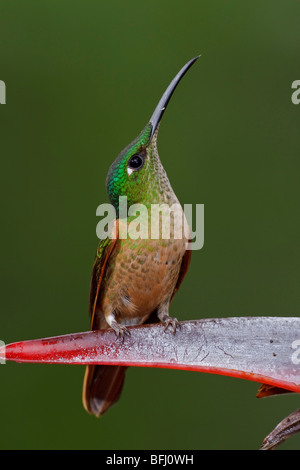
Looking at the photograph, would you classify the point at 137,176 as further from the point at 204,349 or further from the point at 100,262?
the point at 204,349

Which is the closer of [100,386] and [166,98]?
A: [166,98]

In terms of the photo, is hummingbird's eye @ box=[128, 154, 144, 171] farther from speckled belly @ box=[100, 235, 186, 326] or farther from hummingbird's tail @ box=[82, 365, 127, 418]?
hummingbird's tail @ box=[82, 365, 127, 418]

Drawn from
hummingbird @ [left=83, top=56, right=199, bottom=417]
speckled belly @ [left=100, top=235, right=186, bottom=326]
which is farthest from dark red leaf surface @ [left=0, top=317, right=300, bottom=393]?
speckled belly @ [left=100, top=235, right=186, bottom=326]

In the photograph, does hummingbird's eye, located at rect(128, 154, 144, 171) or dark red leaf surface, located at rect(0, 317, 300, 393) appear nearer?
dark red leaf surface, located at rect(0, 317, 300, 393)

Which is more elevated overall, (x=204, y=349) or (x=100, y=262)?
(x=100, y=262)

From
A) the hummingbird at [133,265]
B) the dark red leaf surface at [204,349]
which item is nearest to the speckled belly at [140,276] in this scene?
the hummingbird at [133,265]

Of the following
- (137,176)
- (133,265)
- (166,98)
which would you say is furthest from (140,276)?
(166,98)
